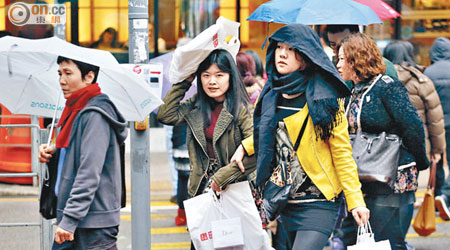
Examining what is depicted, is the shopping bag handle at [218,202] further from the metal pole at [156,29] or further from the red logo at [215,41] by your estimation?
the metal pole at [156,29]

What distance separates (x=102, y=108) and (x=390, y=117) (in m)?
2.05

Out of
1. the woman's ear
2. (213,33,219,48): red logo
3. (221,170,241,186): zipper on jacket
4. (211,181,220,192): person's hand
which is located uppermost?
(213,33,219,48): red logo

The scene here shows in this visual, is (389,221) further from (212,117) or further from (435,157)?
(435,157)

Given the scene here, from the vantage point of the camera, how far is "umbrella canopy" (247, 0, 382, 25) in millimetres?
6340

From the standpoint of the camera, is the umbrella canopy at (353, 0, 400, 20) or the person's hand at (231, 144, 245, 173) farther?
the umbrella canopy at (353, 0, 400, 20)

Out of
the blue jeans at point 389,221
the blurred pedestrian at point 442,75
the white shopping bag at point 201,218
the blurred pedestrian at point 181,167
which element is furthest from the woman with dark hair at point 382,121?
the blurred pedestrian at point 442,75

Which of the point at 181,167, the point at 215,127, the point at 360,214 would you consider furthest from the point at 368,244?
the point at 181,167

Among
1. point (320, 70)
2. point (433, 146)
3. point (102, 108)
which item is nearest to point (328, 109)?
point (320, 70)

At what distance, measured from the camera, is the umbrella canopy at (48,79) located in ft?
14.8

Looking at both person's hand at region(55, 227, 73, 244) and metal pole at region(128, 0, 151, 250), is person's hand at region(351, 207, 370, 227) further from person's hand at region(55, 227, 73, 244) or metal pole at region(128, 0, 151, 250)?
metal pole at region(128, 0, 151, 250)

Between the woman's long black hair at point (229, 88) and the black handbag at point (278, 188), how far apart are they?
929 millimetres

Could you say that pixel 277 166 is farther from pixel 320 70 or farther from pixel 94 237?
pixel 94 237

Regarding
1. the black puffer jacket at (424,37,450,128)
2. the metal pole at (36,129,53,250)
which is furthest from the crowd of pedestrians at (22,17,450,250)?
the black puffer jacket at (424,37,450,128)

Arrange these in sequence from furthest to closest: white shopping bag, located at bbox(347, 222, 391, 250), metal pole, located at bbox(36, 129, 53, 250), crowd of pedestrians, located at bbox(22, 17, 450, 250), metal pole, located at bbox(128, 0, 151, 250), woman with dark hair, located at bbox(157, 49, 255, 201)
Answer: metal pole, located at bbox(36, 129, 53, 250)
metal pole, located at bbox(128, 0, 151, 250)
woman with dark hair, located at bbox(157, 49, 255, 201)
white shopping bag, located at bbox(347, 222, 391, 250)
crowd of pedestrians, located at bbox(22, 17, 450, 250)
